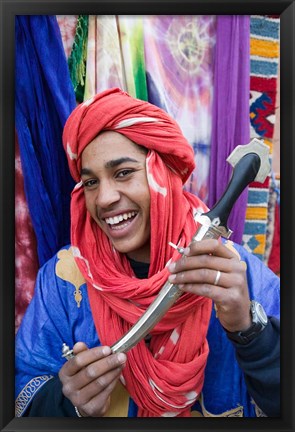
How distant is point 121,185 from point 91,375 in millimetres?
502

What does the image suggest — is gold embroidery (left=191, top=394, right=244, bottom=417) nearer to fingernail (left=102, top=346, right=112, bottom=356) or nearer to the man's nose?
fingernail (left=102, top=346, right=112, bottom=356)

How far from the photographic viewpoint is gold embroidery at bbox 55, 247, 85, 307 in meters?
1.67

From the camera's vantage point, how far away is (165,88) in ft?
5.47

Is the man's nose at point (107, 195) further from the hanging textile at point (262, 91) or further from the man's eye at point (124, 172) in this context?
the hanging textile at point (262, 91)

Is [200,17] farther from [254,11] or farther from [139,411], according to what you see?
[139,411]

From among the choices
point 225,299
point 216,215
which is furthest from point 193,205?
point 225,299

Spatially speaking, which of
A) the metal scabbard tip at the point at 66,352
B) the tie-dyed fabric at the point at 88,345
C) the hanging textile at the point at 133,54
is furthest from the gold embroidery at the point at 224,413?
the hanging textile at the point at 133,54

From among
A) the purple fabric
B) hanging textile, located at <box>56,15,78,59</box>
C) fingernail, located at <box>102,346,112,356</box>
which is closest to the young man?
fingernail, located at <box>102,346,112,356</box>

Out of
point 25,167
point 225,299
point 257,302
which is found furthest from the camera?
point 25,167

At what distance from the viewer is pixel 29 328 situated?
1.68m

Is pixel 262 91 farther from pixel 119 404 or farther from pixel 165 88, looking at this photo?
pixel 119 404

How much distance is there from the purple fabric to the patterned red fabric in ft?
0.35
